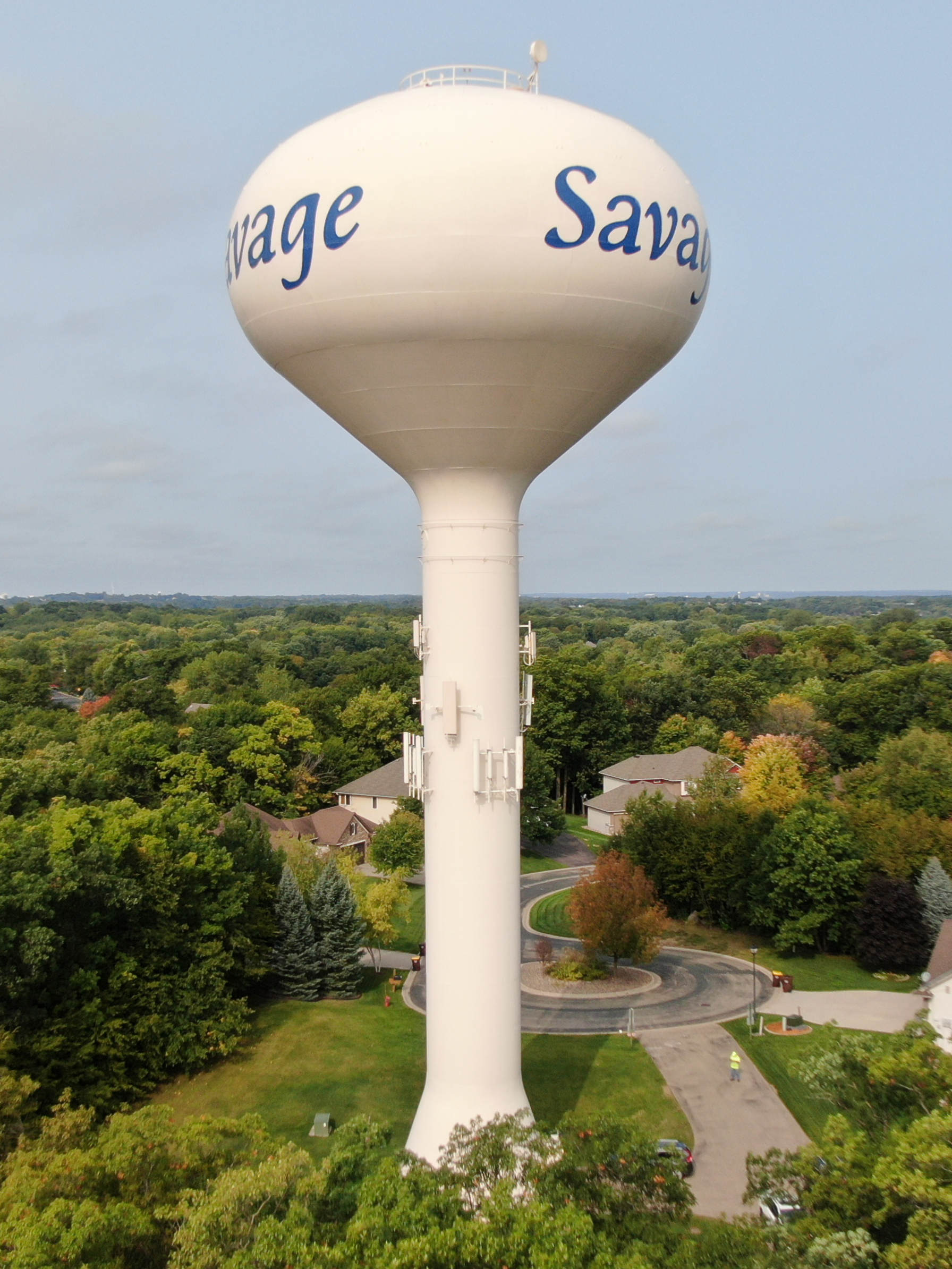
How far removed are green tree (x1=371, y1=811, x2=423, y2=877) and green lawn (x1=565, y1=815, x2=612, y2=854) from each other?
947 cm

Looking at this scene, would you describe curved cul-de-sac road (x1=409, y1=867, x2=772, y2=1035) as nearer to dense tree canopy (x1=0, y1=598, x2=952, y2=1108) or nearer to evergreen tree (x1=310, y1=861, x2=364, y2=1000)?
evergreen tree (x1=310, y1=861, x2=364, y2=1000)

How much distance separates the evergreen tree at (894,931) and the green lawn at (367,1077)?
420 inches

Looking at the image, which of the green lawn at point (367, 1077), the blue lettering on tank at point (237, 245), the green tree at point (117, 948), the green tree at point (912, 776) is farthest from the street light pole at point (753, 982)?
the blue lettering on tank at point (237, 245)

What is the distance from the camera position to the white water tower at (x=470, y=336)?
13.4 m

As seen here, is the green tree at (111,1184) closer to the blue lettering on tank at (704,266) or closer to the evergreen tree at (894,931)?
the blue lettering on tank at (704,266)

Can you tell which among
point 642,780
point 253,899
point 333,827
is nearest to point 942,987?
point 253,899

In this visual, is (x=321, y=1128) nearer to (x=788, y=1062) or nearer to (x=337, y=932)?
(x=337, y=932)

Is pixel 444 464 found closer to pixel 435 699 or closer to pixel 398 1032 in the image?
pixel 435 699

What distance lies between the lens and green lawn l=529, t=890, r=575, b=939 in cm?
4038

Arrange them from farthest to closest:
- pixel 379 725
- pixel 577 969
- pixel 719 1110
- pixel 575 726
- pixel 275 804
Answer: pixel 575 726, pixel 379 725, pixel 275 804, pixel 577 969, pixel 719 1110

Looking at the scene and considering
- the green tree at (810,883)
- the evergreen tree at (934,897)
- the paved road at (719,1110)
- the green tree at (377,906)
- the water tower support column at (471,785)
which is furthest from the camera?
the green tree at (810,883)

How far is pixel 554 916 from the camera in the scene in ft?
138

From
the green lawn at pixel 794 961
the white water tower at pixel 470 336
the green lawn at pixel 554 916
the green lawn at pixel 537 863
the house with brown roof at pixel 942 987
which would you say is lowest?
the green lawn at pixel 554 916

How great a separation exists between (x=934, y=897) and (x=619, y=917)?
11170 millimetres
